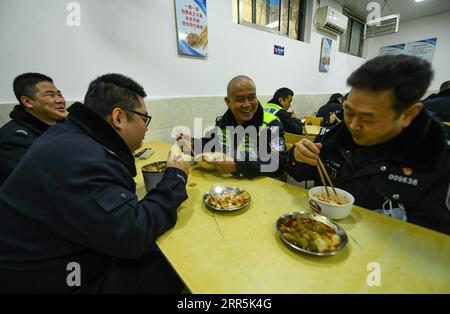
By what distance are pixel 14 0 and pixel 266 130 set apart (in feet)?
7.79

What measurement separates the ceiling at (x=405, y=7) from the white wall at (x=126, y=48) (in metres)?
2.84

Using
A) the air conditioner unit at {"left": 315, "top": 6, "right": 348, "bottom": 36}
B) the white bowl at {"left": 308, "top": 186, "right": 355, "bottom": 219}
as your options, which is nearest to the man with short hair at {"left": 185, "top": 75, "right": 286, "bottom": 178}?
the white bowl at {"left": 308, "top": 186, "right": 355, "bottom": 219}

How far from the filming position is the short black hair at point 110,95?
857 mm

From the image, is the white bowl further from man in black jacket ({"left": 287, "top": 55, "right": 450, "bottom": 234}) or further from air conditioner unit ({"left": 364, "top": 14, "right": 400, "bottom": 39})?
air conditioner unit ({"left": 364, "top": 14, "right": 400, "bottom": 39})

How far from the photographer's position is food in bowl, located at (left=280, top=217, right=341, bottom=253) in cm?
71

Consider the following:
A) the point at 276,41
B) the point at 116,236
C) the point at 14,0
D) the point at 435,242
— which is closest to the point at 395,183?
the point at 435,242

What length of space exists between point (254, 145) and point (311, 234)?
3.06ft

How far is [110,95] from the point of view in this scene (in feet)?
2.82

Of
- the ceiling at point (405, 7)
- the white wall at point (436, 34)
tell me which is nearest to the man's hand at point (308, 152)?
the ceiling at point (405, 7)

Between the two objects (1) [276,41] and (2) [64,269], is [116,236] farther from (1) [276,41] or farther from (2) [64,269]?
(1) [276,41]

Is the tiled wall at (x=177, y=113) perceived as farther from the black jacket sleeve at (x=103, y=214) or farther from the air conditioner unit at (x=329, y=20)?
the air conditioner unit at (x=329, y=20)

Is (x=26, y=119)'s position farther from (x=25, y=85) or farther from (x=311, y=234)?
(x=311, y=234)

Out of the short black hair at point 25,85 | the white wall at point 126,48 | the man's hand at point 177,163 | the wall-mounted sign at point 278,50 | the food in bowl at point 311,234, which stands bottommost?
the food in bowl at point 311,234

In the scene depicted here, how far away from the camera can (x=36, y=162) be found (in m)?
0.67
